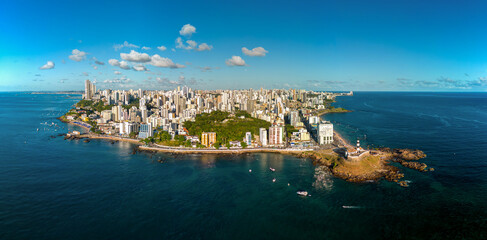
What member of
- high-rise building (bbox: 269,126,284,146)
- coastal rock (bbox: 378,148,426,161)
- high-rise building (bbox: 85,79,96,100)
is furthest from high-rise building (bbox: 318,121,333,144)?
high-rise building (bbox: 85,79,96,100)

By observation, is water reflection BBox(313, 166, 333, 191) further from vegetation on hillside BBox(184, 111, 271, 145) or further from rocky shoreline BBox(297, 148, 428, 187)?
vegetation on hillside BBox(184, 111, 271, 145)

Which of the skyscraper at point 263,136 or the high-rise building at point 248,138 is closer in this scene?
the skyscraper at point 263,136

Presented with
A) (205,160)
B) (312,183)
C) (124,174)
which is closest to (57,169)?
(124,174)

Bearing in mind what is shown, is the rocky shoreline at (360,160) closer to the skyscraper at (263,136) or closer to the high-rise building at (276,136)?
the skyscraper at (263,136)

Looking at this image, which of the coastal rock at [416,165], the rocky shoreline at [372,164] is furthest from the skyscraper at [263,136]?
the coastal rock at [416,165]

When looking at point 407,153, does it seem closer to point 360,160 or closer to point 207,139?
point 360,160

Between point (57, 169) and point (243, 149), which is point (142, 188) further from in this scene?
point (243, 149)

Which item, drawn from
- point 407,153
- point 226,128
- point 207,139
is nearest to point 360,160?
point 407,153
